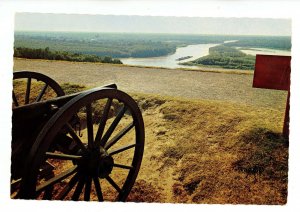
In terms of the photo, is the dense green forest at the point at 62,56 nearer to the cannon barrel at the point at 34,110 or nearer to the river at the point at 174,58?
the river at the point at 174,58

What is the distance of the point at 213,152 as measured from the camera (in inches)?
159

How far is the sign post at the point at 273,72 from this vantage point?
11.8 ft

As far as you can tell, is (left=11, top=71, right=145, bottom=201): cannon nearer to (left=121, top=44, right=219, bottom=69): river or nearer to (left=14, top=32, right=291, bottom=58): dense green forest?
(left=14, top=32, right=291, bottom=58): dense green forest

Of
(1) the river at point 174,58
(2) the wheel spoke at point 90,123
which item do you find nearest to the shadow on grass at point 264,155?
(2) the wheel spoke at point 90,123

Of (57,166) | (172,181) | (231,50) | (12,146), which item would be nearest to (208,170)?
(172,181)

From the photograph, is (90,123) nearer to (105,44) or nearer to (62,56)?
(105,44)

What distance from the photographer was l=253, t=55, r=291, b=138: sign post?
3586 mm

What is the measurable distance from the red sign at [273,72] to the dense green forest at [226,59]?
13.3 feet

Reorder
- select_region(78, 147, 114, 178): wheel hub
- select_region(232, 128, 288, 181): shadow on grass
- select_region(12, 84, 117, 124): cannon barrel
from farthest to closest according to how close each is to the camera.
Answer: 1. select_region(232, 128, 288, 181): shadow on grass
2. select_region(78, 147, 114, 178): wheel hub
3. select_region(12, 84, 117, 124): cannon barrel

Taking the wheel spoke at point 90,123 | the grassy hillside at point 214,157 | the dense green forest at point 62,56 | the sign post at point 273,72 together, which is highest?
the dense green forest at point 62,56

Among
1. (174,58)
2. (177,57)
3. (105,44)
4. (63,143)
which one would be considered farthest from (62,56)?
(63,143)

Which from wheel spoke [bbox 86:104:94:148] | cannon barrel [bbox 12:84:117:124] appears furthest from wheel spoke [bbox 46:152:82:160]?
cannon barrel [bbox 12:84:117:124]

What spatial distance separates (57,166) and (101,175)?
70.4 inches

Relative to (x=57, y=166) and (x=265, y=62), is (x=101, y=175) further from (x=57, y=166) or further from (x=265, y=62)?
(x=265, y=62)
